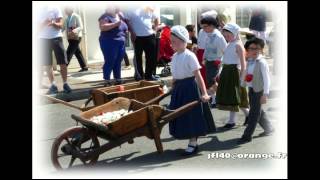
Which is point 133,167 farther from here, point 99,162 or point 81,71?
point 81,71

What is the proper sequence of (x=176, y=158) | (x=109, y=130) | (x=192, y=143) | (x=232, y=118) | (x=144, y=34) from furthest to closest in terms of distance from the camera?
1. (x=144, y=34)
2. (x=232, y=118)
3. (x=192, y=143)
4. (x=176, y=158)
5. (x=109, y=130)

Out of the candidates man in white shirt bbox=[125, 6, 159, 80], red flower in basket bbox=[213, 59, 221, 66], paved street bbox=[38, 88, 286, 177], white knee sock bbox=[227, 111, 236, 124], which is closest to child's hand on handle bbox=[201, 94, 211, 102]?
paved street bbox=[38, 88, 286, 177]

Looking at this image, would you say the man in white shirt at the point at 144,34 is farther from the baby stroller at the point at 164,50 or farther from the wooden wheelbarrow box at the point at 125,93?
the wooden wheelbarrow box at the point at 125,93

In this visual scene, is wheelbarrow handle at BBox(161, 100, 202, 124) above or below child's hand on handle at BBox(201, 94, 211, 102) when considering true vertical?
below

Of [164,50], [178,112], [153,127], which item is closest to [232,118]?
[178,112]

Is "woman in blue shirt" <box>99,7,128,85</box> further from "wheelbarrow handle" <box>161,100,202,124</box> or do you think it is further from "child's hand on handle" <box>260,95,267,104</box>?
"wheelbarrow handle" <box>161,100,202,124</box>

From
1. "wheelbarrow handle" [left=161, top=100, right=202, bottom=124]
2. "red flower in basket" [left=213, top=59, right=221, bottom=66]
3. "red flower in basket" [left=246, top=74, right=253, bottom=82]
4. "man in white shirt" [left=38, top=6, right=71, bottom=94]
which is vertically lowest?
"wheelbarrow handle" [left=161, top=100, right=202, bottom=124]

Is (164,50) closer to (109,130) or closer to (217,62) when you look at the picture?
(217,62)

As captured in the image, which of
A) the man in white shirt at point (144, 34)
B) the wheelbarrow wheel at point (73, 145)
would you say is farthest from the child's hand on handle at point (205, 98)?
the man in white shirt at point (144, 34)

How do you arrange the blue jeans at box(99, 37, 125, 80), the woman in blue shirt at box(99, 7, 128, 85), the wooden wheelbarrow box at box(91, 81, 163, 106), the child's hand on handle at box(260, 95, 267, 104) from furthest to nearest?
the blue jeans at box(99, 37, 125, 80) → the woman in blue shirt at box(99, 7, 128, 85) → the child's hand on handle at box(260, 95, 267, 104) → the wooden wheelbarrow box at box(91, 81, 163, 106)

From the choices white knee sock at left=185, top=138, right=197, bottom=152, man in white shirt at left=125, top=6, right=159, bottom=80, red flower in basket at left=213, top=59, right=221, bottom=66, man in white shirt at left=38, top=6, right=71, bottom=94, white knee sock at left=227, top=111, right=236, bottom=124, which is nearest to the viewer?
white knee sock at left=185, top=138, right=197, bottom=152

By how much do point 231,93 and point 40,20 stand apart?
4.08 m

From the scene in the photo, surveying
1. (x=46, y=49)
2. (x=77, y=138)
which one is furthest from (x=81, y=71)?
(x=77, y=138)

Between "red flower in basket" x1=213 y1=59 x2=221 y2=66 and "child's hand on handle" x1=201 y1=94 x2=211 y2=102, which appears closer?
"child's hand on handle" x1=201 y1=94 x2=211 y2=102
